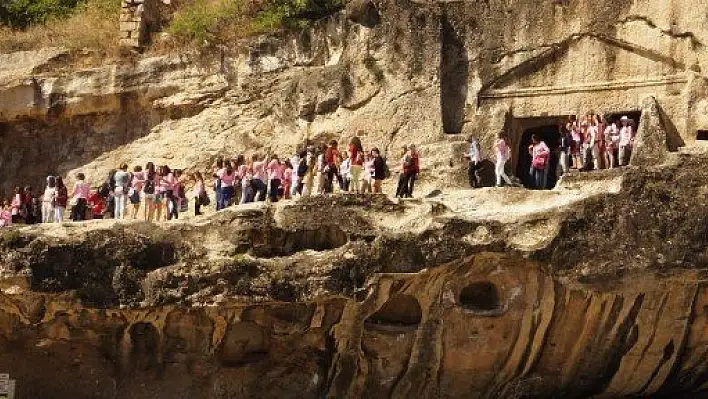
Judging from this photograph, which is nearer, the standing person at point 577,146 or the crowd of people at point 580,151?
the crowd of people at point 580,151

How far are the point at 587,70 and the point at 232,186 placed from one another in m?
6.13

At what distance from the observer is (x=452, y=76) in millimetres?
19047

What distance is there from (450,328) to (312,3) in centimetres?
852

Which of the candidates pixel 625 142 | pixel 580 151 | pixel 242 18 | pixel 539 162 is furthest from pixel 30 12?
pixel 625 142

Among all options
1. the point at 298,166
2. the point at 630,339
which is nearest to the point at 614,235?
the point at 630,339

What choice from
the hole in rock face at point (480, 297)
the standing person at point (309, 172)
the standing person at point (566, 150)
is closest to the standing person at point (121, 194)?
the standing person at point (309, 172)

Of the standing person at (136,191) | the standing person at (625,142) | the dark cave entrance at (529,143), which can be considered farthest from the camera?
Answer: the dark cave entrance at (529,143)

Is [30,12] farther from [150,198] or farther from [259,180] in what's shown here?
[259,180]

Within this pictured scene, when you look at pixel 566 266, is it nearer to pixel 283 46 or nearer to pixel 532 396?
pixel 532 396

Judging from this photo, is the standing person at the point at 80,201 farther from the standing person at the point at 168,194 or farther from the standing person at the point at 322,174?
the standing person at the point at 322,174

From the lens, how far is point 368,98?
19.1 meters

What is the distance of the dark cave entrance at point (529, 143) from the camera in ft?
61.2

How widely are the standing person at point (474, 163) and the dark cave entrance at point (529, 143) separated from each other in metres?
1.47

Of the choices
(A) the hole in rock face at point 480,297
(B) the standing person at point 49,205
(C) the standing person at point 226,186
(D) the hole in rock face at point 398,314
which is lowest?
(D) the hole in rock face at point 398,314
